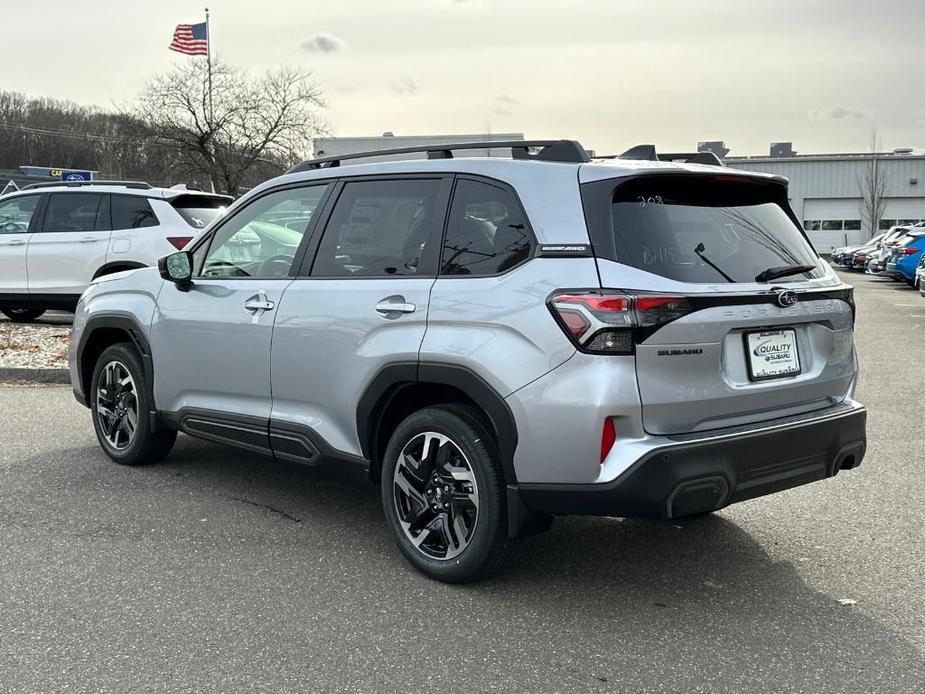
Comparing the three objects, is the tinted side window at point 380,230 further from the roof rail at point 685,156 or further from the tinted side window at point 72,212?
the tinted side window at point 72,212

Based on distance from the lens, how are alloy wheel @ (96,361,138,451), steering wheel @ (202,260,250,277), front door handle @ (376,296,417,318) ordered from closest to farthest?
front door handle @ (376,296,417,318)
steering wheel @ (202,260,250,277)
alloy wheel @ (96,361,138,451)

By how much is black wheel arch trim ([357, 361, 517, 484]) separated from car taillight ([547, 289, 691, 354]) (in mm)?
433

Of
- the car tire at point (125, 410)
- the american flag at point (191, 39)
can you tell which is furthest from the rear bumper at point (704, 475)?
the american flag at point (191, 39)

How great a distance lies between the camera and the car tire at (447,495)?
12.3 feet

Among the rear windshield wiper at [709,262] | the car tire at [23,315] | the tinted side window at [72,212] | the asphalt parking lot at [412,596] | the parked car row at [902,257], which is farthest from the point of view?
the parked car row at [902,257]

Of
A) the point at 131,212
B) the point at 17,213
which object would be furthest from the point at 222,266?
the point at 17,213

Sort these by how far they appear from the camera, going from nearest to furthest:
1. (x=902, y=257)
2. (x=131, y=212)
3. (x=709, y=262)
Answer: (x=709, y=262) < (x=131, y=212) < (x=902, y=257)

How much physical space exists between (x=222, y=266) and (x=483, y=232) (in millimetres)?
1891

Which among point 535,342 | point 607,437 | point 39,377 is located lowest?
point 39,377

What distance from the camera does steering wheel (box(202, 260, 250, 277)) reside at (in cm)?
505

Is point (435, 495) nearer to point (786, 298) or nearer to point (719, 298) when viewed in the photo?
point (719, 298)

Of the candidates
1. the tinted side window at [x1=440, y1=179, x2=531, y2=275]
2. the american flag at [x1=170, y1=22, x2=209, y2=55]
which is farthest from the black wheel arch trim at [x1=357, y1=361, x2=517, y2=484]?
the american flag at [x1=170, y1=22, x2=209, y2=55]

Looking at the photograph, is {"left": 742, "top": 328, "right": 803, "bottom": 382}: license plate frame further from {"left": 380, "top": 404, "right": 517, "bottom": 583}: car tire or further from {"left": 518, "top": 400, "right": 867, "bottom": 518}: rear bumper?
{"left": 380, "top": 404, "right": 517, "bottom": 583}: car tire

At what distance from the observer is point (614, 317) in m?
3.38
